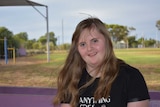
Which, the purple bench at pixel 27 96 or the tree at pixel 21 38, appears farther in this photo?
the tree at pixel 21 38

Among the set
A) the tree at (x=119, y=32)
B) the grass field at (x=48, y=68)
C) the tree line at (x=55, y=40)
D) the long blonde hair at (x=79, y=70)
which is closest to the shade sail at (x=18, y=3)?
the tree line at (x=55, y=40)

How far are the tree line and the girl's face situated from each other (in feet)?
6.65

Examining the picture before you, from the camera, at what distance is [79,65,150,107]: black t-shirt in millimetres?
802

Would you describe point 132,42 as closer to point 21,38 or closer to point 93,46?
point 21,38

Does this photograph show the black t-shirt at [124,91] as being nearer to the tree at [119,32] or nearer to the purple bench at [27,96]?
the purple bench at [27,96]

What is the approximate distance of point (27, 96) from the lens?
2.16 m

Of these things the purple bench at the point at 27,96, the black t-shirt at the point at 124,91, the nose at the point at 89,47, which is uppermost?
the nose at the point at 89,47

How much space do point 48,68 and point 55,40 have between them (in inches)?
17.2

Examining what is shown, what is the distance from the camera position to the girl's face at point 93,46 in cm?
83

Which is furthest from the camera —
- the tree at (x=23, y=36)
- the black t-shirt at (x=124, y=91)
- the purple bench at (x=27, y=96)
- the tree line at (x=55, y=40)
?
the tree at (x=23, y=36)

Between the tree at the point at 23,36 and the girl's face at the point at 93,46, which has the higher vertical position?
the tree at the point at 23,36

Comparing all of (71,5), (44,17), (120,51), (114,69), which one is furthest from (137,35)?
(114,69)

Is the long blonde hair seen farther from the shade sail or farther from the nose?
the shade sail

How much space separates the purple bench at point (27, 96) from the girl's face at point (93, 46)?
1.22m
